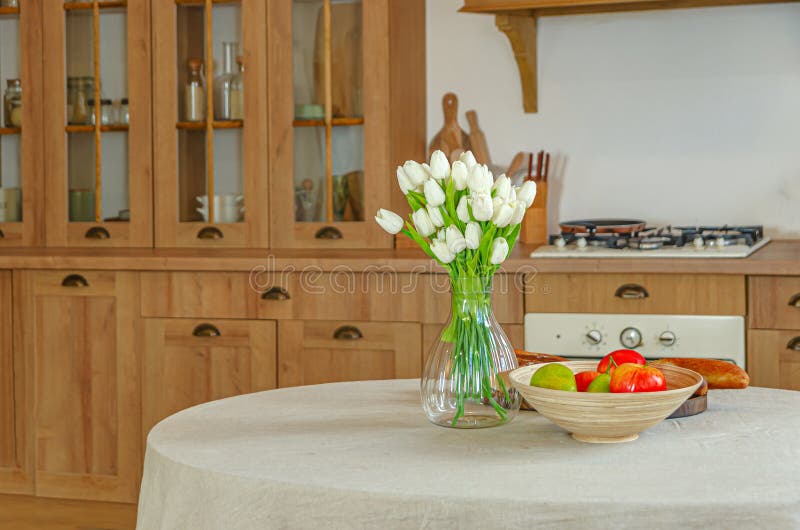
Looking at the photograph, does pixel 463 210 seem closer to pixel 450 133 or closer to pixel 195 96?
pixel 450 133

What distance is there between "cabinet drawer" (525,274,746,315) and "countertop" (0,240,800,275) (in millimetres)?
33

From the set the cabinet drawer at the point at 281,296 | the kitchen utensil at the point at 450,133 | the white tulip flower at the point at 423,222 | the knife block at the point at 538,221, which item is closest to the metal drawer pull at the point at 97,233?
the cabinet drawer at the point at 281,296

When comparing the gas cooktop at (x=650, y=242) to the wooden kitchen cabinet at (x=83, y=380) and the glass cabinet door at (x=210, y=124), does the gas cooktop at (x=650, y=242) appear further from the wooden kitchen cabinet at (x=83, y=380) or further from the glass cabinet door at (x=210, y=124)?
the wooden kitchen cabinet at (x=83, y=380)

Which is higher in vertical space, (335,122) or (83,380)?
(335,122)

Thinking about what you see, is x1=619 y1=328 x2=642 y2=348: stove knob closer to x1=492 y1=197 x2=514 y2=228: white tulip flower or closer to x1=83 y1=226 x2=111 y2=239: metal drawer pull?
x1=492 y1=197 x2=514 y2=228: white tulip flower

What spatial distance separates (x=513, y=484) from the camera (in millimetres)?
1194

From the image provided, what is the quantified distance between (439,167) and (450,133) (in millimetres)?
1884

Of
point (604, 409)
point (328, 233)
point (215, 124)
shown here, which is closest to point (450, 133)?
point (328, 233)

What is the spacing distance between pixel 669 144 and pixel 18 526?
227 centimetres

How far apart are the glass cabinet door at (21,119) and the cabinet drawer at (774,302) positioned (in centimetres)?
221

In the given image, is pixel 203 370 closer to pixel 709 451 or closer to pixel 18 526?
pixel 18 526

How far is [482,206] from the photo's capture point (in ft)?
4.55

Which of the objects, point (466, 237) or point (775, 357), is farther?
point (775, 357)

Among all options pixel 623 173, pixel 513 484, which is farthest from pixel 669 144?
pixel 513 484
